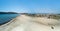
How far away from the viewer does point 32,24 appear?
10.7 feet

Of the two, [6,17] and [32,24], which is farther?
[6,17]

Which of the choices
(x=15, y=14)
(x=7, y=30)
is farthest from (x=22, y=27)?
(x=15, y=14)

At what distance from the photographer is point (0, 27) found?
10.2 ft

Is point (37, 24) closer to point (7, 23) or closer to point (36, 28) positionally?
point (36, 28)

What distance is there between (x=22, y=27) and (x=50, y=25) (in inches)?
27.4

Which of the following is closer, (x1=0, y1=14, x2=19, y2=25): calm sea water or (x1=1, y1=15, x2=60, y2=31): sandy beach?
(x1=1, y1=15, x2=60, y2=31): sandy beach

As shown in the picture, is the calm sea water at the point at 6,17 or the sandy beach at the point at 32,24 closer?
the sandy beach at the point at 32,24

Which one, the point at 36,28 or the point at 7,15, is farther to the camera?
the point at 7,15

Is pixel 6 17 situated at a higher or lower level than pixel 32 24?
higher

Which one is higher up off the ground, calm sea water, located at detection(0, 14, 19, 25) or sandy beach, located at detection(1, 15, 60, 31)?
calm sea water, located at detection(0, 14, 19, 25)

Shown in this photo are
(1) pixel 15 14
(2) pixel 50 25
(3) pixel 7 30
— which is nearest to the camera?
(3) pixel 7 30

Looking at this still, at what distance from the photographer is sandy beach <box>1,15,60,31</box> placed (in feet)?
10.3

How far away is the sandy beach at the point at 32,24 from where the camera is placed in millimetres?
3143

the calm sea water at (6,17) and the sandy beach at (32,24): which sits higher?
the calm sea water at (6,17)
